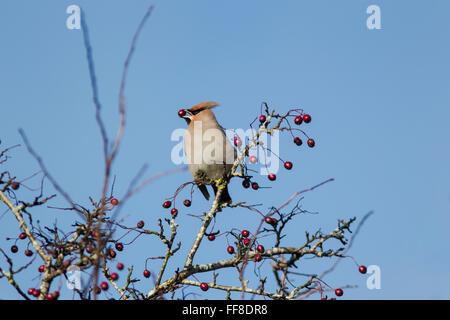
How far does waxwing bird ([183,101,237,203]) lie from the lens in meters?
5.38

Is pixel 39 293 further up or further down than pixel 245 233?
further down

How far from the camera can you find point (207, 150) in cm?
548

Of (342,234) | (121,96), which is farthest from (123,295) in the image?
(121,96)

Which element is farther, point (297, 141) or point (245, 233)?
point (297, 141)

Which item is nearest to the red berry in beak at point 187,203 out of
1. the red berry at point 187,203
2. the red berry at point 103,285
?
the red berry at point 187,203

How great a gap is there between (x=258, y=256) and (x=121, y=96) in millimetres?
2600

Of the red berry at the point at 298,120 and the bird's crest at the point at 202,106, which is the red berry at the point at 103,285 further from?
the bird's crest at the point at 202,106

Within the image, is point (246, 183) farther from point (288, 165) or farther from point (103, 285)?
point (103, 285)

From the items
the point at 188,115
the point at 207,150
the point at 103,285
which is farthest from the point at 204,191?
the point at 103,285

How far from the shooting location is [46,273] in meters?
2.87

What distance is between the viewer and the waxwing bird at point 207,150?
5.38 m

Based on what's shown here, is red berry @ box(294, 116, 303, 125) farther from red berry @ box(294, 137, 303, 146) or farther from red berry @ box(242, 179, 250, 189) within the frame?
red berry @ box(242, 179, 250, 189)
